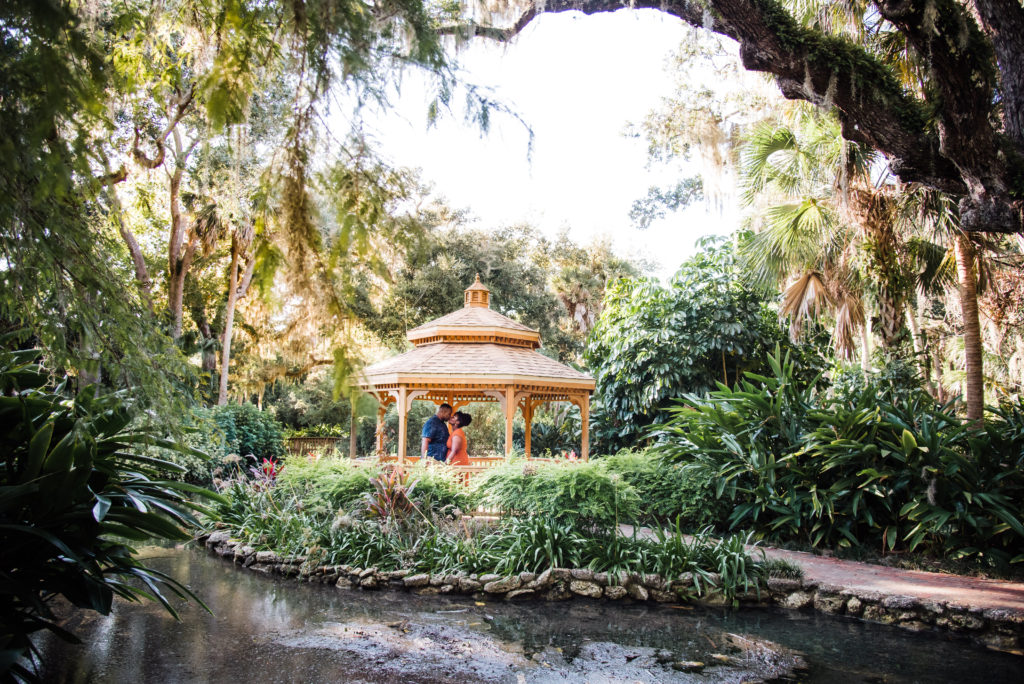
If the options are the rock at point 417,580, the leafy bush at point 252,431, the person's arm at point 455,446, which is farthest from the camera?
the leafy bush at point 252,431

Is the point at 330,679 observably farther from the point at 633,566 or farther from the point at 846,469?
the point at 846,469

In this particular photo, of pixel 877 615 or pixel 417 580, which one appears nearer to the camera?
pixel 877 615

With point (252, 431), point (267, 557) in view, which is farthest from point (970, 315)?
point (252, 431)

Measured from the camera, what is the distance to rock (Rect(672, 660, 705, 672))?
4.93 meters

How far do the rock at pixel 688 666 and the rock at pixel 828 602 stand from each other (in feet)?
7.85

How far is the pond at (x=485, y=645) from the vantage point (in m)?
4.74

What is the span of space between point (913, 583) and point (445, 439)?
718cm

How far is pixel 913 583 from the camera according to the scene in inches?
275

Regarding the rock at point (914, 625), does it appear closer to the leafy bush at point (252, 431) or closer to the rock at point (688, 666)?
the rock at point (688, 666)

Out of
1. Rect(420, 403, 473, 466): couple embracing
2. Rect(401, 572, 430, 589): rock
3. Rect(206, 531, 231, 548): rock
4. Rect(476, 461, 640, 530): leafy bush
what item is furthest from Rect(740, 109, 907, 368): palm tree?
Rect(206, 531, 231, 548): rock

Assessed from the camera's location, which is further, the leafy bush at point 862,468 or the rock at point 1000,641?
the leafy bush at point 862,468

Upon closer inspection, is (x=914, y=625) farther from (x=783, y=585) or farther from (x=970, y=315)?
(x=970, y=315)

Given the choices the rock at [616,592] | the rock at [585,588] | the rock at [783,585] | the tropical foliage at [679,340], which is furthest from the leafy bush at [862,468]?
the tropical foliage at [679,340]

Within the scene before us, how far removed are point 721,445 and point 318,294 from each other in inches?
312
